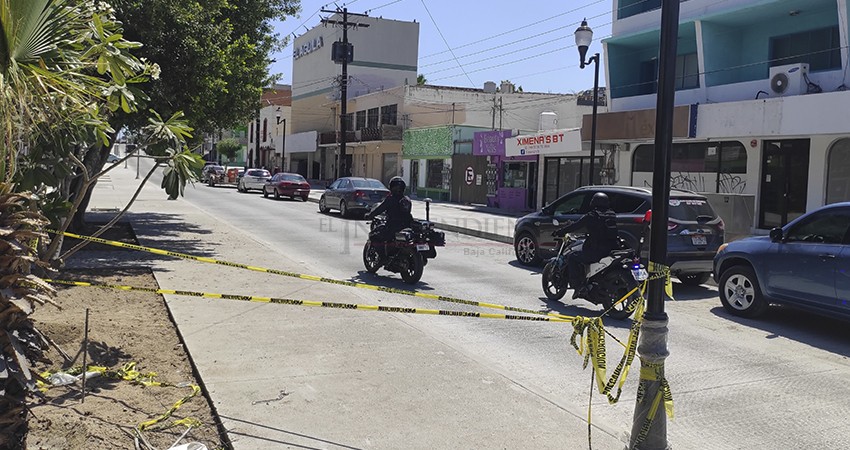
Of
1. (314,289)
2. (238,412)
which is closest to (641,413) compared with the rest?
(238,412)

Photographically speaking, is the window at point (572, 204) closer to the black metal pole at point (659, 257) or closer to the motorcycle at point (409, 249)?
the motorcycle at point (409, 249)

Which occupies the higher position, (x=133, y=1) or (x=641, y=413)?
(x=133, y=1)

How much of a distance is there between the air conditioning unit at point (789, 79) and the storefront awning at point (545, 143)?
8.22 meters

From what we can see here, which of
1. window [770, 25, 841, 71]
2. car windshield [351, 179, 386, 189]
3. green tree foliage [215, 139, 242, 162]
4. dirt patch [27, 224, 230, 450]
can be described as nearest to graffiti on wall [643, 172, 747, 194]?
window [770, 25, 841, 71]

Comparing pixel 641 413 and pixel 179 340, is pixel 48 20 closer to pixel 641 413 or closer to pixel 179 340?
pixel 179 340

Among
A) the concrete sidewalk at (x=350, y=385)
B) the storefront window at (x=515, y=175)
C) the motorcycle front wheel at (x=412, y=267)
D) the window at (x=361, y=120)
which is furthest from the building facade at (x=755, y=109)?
the window at (x=361, y=120)

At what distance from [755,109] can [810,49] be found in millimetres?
2498

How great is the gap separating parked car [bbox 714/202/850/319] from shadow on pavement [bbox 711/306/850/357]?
0.22 meters

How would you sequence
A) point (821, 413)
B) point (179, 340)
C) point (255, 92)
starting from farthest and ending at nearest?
point (255, 92), point (179, 340), point (821, 413)

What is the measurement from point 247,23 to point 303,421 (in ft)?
40.8

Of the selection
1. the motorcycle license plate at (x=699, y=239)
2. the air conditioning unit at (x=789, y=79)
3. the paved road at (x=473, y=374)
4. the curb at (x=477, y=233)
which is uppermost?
the air conditioning unit at (x=789, y=79)

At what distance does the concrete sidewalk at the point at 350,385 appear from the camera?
4.68 metres

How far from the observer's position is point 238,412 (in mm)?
4934

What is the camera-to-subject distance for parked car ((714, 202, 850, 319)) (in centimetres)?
788
